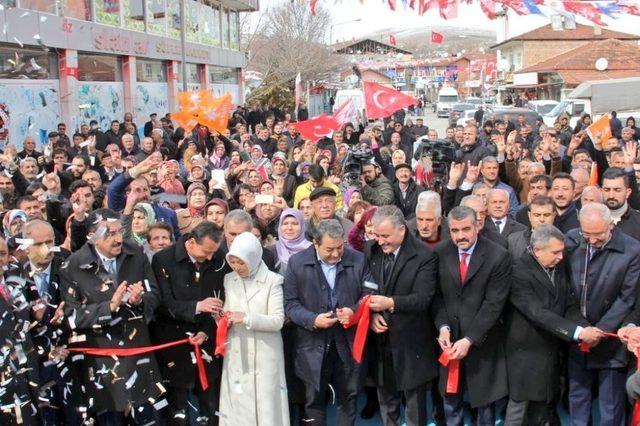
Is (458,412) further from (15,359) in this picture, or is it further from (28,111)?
(28,111)

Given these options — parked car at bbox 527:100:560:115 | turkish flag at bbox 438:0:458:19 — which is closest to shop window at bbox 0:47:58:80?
turkish flag at bbox 438:0:458:19

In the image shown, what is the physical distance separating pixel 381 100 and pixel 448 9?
293 cm

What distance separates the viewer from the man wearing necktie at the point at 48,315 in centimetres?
466

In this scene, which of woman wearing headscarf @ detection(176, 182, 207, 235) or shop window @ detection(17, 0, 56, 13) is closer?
woman wearing headscarf @ detection(176, 182, 207, 235)

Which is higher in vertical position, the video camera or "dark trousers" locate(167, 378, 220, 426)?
the video camera

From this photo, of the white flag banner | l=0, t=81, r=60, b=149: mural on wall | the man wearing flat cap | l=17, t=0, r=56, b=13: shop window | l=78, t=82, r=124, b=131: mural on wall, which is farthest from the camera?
l=78, t=82, r=124, b=131: mural on wall

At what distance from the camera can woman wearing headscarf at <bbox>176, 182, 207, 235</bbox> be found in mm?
6648

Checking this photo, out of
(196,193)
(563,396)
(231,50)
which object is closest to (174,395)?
(196,193)

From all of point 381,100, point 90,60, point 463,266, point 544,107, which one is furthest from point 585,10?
point 544,107

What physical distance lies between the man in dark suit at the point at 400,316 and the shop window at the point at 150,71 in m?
20.8

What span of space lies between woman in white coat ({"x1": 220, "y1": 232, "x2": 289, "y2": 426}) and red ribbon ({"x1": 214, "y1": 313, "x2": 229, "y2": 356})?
0.05 m

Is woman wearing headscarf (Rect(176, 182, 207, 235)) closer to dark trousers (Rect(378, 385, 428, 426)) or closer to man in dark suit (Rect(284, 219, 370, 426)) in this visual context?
man in dark suit (Rect(284, 219, 370, 426))

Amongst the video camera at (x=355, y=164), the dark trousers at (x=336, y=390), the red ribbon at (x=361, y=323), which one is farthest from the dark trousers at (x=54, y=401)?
the video camera at (x=355, y=164)

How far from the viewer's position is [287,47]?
4684 cm
